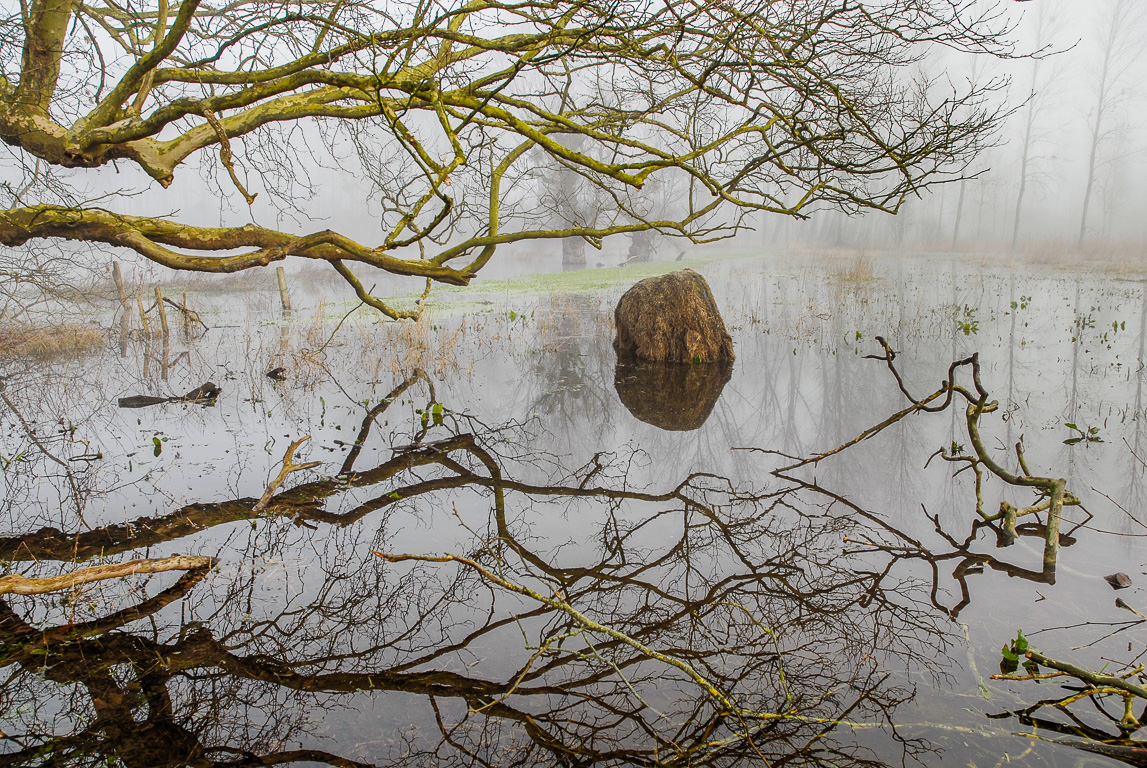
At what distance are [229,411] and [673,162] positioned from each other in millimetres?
6273

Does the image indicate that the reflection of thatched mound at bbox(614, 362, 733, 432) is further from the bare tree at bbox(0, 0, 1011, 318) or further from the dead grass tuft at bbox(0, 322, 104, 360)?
the dead grass tuft at bbox(0, 322, 104, 360)

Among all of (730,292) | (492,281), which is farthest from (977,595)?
(492,281)

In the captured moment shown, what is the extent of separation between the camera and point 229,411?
26.8 ft

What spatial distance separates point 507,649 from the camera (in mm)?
3250

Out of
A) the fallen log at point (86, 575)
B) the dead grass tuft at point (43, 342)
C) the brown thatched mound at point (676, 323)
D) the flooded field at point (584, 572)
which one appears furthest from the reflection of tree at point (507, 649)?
the dead grass tuft at point (43, 342)

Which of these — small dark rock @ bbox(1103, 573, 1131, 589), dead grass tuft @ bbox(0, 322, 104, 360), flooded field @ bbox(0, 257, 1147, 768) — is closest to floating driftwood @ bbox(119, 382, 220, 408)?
flooded field @ bbox(0, 257, 1147, 768)

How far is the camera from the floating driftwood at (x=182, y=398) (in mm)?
8453

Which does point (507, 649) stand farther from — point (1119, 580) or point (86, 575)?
point (1119, 580)

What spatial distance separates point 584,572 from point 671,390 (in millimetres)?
5169

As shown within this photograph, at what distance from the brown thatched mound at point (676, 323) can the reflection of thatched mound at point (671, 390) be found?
21cm

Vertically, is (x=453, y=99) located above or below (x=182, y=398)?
above

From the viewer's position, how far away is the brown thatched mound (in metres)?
10.3

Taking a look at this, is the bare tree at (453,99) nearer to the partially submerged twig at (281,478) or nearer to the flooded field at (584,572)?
the partially submerged twig at (281,478)

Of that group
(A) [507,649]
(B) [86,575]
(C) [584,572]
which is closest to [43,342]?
(B) [86,575]
